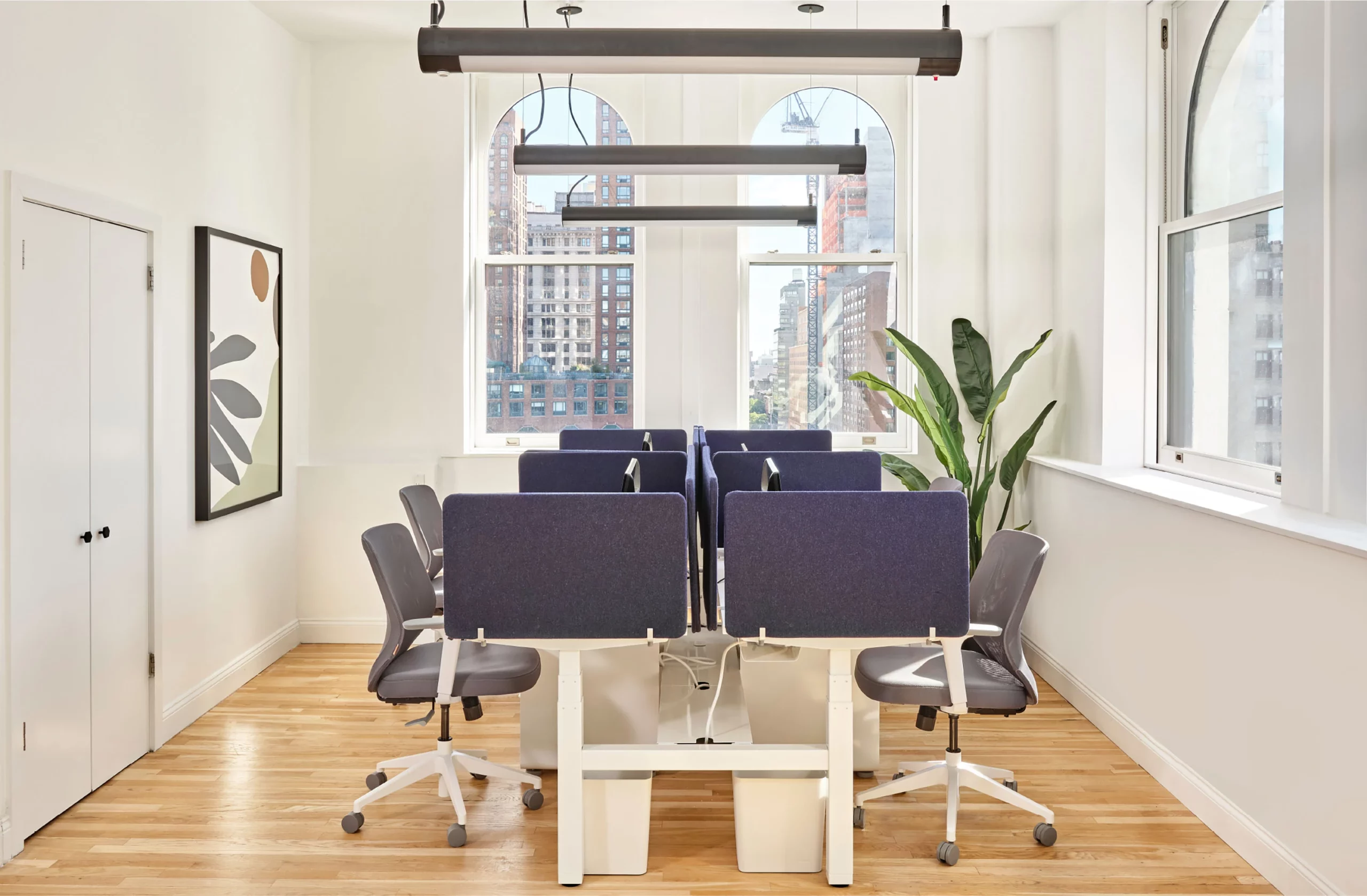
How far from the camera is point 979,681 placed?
2.84 metres

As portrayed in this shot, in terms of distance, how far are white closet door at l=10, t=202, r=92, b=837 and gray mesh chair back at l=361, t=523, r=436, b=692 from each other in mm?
995

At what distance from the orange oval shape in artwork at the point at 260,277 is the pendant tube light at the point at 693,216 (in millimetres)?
1536

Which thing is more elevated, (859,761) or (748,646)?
(748,646)

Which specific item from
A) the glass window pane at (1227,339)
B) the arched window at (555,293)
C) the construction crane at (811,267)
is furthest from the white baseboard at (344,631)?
the glass window pane at (1227,339)

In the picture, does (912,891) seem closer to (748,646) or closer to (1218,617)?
(748,646)

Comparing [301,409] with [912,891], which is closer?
[912,891]

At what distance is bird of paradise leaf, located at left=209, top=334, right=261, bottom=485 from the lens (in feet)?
13.5

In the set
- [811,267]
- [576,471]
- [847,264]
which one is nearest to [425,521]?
[576,471]

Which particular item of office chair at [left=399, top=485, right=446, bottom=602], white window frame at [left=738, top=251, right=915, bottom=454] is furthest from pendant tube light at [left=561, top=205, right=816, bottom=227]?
office chair at [left=399, top=485, right=446, bottom=602]

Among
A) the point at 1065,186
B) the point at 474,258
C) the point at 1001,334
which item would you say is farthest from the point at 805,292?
the point at 474,258

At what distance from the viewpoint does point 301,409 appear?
5219mm

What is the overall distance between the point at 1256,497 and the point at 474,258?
414 centimetres

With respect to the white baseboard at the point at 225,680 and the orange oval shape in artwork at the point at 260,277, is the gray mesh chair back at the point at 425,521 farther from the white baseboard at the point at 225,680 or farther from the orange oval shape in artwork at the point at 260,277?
the orange oval shape in artwork at the point at 260,277

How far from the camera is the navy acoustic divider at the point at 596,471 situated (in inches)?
143
